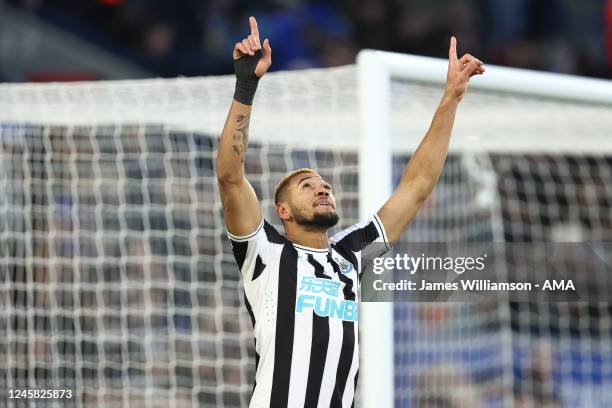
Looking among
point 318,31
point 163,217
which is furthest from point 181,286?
point 318,31

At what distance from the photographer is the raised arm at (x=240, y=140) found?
304 cm

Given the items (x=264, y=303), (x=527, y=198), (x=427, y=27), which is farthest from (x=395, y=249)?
(x=427, y=27)

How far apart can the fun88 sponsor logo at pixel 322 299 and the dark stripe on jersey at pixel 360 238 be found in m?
0.24

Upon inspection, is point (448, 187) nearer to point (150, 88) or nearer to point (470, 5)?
point (150, 88)

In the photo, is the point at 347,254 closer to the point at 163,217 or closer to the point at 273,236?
the point at 273,236

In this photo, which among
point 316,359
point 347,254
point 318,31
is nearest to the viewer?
point 316,359

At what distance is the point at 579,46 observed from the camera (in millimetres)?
9836

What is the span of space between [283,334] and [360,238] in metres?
0.51

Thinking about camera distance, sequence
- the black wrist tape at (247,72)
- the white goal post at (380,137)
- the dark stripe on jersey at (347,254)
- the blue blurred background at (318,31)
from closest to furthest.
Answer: the black wrist tape at (247,72) < the dark stripe on jersey at (347,254) < the white goal post at (380,137) < the blue blurred background at (318,31)

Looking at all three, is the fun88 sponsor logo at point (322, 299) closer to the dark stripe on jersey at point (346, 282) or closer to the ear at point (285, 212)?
the dark stripe on jersey at point (346, 282)

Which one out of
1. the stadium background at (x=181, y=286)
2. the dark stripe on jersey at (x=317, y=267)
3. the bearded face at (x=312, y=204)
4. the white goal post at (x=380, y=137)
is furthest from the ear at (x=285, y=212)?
the stadium background at (x=181, y=286)

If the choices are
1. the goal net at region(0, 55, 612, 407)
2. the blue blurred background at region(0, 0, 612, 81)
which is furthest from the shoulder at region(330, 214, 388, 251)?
the blue blurred background at region(0, 0, 612, 81)

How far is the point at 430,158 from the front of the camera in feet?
11.8

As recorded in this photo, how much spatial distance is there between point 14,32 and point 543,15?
494 cm
